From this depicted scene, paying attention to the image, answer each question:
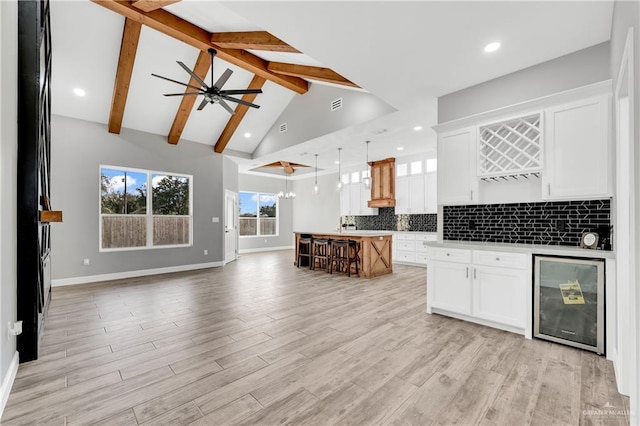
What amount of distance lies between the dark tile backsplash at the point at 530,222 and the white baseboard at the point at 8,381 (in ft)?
14.7

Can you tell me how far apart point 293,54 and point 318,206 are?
6.89 meters

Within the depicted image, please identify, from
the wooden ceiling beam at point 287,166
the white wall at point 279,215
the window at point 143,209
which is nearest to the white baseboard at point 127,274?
the window at point 143,209

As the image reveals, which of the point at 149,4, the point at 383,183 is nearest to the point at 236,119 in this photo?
the point at 149,4

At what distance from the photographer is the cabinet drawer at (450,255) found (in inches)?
133

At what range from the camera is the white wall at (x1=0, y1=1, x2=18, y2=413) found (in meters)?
1.95

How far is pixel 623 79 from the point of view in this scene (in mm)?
2020

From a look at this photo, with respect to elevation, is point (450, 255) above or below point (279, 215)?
below

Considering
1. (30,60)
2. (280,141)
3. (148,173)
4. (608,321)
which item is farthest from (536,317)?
(148,173)

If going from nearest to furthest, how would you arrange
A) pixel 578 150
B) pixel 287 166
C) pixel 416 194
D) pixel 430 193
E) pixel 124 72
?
pixel 578 150 < pixel 124 72 < pixel 430 193 < pixel 416 194 < pixel 287 166

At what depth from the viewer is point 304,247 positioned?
7488 mm

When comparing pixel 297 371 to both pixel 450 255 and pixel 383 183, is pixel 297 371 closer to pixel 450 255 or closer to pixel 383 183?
pixel 450 255

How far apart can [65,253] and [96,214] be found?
2.87 feet

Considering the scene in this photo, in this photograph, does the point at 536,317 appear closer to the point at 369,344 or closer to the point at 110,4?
the point at 369,344

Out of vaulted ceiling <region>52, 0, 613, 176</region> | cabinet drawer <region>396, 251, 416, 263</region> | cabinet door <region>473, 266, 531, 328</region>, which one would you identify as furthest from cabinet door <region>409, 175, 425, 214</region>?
cabinet door <region>473, 266, 531, 328</region>
